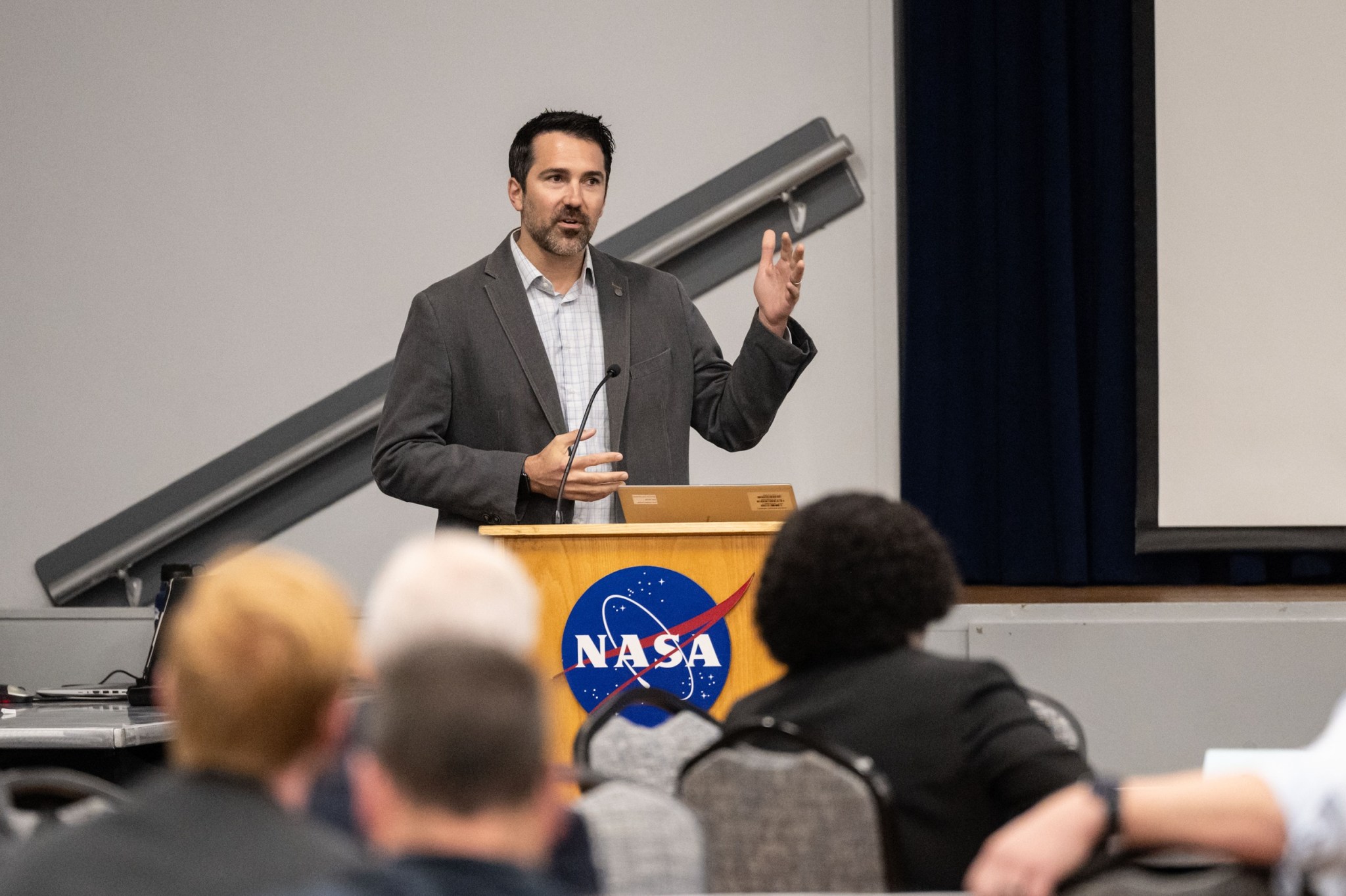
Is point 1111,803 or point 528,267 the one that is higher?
point 528,267

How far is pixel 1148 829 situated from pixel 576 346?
7.42 ft

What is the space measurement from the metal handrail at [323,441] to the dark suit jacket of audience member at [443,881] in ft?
13.0

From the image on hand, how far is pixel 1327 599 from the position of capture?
12.7ft

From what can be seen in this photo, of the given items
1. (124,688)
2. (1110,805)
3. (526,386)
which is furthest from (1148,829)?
(124,688)

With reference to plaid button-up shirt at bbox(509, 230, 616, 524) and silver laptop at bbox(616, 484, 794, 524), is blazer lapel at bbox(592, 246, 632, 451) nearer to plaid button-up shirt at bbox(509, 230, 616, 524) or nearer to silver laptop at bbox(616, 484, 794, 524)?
plaid button-up shirt at bbox(509, 230, 616, 524)

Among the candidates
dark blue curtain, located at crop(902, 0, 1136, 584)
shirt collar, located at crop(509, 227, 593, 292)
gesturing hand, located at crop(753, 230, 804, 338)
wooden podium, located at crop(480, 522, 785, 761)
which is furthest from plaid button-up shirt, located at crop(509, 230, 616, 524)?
dark blue curtain, located at crop(902, 0, 1136, 584)

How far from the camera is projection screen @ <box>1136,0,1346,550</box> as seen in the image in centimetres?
427

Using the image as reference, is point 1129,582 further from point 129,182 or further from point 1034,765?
point 129,182

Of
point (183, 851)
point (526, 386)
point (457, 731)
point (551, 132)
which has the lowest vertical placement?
point (183, 851)

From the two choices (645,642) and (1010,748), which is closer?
(1010,748)

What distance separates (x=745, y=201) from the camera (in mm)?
4668

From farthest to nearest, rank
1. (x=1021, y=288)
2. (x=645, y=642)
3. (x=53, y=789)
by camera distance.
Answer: (x=1021, y=288), (x=645, y=642), (x=53, y=789)

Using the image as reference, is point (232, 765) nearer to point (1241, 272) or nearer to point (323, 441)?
point (323, 441)

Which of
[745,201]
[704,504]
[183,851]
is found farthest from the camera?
[745,201]
